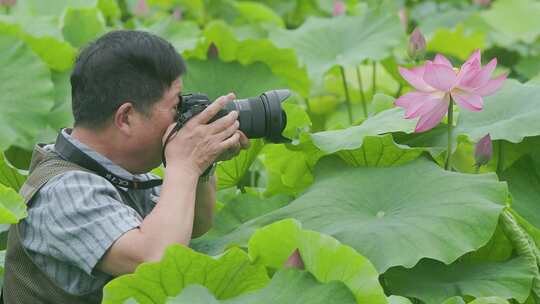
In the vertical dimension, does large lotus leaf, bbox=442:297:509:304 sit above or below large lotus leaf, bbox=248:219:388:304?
below

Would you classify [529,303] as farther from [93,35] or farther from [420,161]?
[93,35]

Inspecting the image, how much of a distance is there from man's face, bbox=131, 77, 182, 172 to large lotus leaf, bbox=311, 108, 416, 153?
32 centimetres

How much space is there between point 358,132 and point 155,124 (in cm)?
43

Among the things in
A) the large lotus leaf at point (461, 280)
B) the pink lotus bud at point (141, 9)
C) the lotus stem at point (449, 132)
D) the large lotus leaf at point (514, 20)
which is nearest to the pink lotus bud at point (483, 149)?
the lotus stem at point (449, 132)

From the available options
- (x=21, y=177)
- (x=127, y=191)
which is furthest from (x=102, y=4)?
(x=127, y=191)

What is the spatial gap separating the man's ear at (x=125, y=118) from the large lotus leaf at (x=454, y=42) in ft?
7.16

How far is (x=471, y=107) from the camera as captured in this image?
2.22 meters

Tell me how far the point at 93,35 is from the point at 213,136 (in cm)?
167

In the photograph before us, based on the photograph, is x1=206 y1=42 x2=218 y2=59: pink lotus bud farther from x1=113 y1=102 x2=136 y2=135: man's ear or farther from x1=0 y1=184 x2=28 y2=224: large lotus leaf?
x1=0 y1=184 x2=28 y2=224: large lotus leaf

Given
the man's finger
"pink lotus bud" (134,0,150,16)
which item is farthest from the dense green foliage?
"pink lotus bud" (134,0,150,16)

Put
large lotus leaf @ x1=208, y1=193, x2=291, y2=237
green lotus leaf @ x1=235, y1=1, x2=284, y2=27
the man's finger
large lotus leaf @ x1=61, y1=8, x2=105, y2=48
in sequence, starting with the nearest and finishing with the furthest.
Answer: the man's finger, large lotus leaf @ x1=208, y1=193, x2=291, y2=237, large lotus leaf @ x1=61, y1=8, x2=105, y2=48, green lotus leaf @ x1=235, y1=1, x2=284, y2=27

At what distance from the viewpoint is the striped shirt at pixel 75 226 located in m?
2.04

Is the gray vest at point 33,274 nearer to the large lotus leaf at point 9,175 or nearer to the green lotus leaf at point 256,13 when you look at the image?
the large lotus leaf at point 9,175

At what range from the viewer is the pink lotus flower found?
2188 mm
